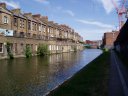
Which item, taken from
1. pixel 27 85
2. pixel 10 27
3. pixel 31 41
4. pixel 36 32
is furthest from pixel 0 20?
pixel 27 85

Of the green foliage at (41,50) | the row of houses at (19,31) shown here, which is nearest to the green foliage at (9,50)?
the row of houses at (19,31)

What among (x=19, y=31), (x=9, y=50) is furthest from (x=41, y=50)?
(x=9, y=50)

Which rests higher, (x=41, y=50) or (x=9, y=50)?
(x=9, y=50)

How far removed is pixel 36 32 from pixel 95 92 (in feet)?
172

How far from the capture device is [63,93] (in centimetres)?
1127

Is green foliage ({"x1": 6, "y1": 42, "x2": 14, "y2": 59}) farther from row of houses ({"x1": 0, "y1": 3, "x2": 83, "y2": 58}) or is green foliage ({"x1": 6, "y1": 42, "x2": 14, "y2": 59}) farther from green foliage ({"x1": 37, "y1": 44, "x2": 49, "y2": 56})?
green foliage ({"x1": 37, "y1": 44, "x2": 49, "y2": 56})

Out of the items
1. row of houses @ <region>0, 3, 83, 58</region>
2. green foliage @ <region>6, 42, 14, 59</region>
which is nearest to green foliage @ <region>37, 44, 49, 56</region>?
row of houses @ <region>0, 3, 83, 58</region>

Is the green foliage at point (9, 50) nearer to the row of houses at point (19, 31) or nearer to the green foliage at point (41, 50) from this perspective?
the row of houses at point (19, 31)

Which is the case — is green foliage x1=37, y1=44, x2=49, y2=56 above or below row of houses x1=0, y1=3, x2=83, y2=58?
below

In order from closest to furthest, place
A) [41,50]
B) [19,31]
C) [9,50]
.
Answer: [9,50], [19,31], [41,50]

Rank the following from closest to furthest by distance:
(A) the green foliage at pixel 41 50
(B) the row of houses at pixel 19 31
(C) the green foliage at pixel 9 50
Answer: (C) the green foliage at pixel 9 50
(B) the row of houses at pixel 19 31
(A) the green foliage at pixel 41 50

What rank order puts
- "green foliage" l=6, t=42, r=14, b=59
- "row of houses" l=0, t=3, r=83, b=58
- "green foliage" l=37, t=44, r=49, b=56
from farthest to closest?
"green foliage" l=37, t=44, r=49, b=56, "row of houses" l=0, t=3, r=83, b=58, "green foliage" l=6, t=42, r=14, b=59

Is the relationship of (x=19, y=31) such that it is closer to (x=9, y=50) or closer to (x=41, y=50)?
(x=41, y=50)

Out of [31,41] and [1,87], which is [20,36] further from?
[1,87]
